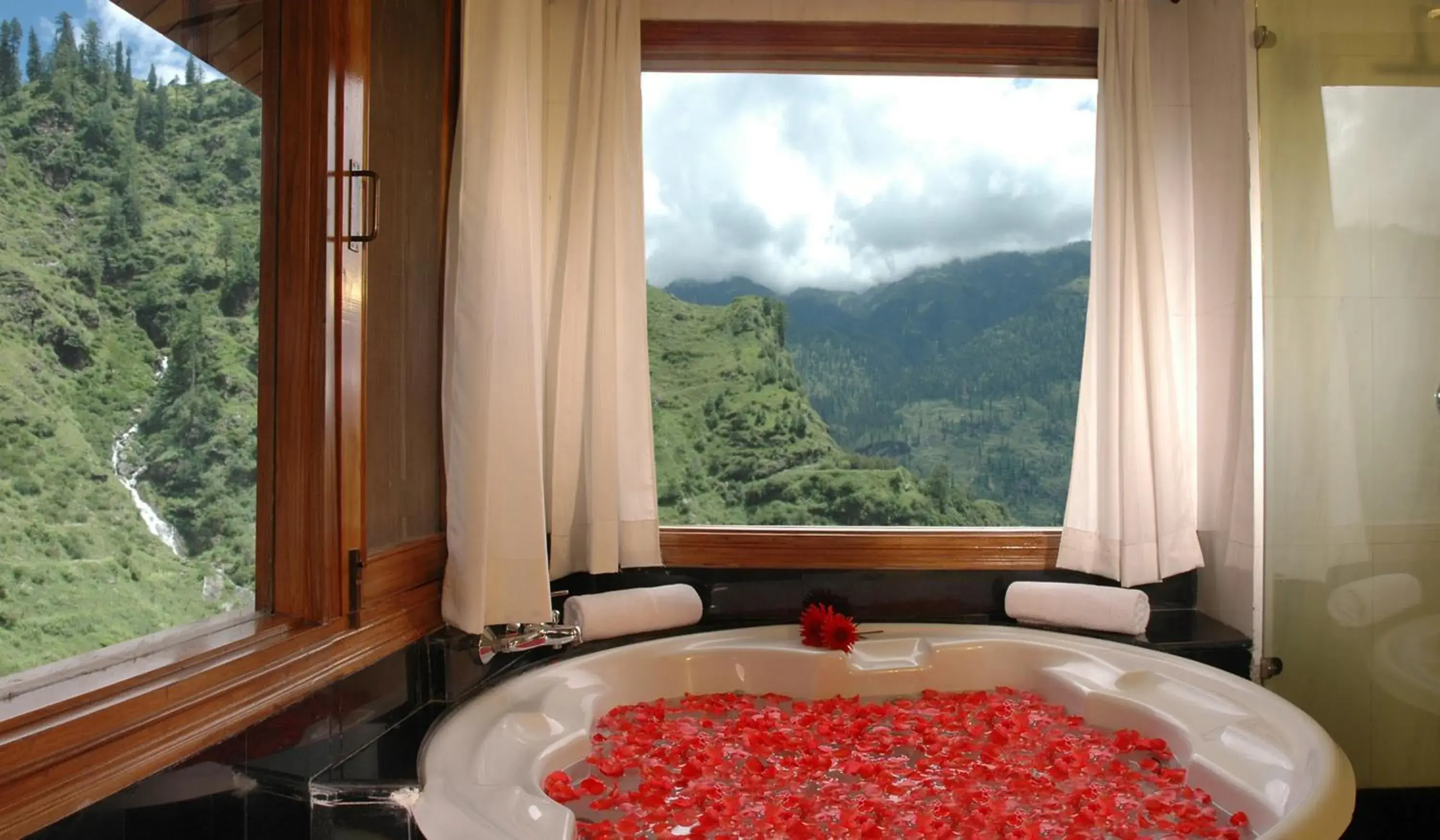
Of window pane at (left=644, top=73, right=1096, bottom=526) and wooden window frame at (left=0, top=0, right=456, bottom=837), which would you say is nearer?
wooden window frame at (left=0, top=0, right=456, bottom=837)

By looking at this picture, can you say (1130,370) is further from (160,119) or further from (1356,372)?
(160,119)

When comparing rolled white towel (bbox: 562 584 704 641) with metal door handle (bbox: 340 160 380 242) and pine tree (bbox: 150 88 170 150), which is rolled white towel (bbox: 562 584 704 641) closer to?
metal door handle (bbox: 340 160 380 242)

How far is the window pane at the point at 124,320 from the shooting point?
97 centimetres

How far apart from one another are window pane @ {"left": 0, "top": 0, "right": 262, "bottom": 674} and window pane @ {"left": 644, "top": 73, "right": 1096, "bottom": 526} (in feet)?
4.90

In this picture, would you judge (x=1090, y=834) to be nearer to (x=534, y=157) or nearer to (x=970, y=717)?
(x=970, y=717)

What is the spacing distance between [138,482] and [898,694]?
160 centimetres

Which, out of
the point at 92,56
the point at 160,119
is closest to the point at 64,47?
the point at 92,56

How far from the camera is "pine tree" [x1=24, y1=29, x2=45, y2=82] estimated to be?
98 cm

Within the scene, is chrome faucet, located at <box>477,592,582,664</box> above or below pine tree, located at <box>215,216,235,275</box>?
below

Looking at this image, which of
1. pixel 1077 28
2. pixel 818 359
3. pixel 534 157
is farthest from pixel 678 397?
pixel 1077 28

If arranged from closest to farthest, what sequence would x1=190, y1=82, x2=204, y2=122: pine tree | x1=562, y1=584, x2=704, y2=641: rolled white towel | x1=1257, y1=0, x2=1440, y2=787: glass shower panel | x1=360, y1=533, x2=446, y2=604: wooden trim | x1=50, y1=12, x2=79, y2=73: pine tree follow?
x1=50, y1=12, x2=79, y2=73: pine tree, x1=190, y1=82, x2=204, y2=122: pine tree, x1=360, y1=533, x2=446, y2=604: wooden trim, x1=1257, y1=0, x2=1440, y2=787: glass shower panel, x1=562, y1=584, x2=704, y2=641: rolled white towel

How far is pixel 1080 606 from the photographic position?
2.25 meters

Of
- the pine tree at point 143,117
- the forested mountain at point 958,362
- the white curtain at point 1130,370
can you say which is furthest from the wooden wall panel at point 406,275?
the white curtain at point 1130,370

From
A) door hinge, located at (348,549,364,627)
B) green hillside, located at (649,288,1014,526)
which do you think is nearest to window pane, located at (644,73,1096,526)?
green hillside, located at (649,288,1014,526)
